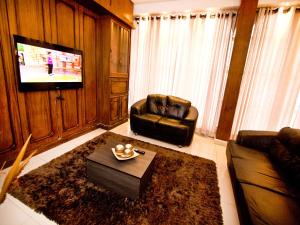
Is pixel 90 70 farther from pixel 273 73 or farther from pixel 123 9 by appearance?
pixel 273 73

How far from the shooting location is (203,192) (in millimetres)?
1956

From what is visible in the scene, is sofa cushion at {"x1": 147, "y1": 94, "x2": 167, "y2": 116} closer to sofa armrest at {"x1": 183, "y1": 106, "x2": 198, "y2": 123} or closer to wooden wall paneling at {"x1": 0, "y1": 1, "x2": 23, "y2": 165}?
sofa armrest at {"x1": 183, "y1": 106, "x2": 198, "y2": 123}

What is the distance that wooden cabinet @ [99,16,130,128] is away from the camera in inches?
127

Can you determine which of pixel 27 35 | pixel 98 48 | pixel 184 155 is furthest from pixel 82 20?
pixel 184 155

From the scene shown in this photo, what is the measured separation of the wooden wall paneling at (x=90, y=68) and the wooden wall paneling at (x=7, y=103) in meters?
1.27

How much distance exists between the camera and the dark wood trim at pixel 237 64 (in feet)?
9.19

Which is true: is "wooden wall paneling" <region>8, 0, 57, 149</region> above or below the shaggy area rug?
above

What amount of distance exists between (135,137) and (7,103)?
2.16 meters

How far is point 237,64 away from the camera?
3.00 metres

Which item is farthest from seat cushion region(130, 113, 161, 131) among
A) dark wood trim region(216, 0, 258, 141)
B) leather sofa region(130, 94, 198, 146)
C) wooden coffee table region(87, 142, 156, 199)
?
dark wood trim region(216, 0, 258, 141)

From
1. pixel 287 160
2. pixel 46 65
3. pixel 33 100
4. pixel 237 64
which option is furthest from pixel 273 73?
pixel 33 100

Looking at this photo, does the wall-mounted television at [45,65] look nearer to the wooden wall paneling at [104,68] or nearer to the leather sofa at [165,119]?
the wooden wall paneling at [104,68]

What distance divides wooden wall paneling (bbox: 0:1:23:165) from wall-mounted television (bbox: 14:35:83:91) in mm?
87

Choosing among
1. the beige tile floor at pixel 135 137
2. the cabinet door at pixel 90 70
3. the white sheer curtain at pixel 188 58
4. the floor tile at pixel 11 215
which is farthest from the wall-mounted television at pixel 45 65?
the white sheer curtain at pixel 188 58
